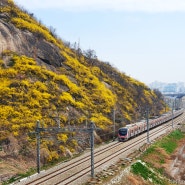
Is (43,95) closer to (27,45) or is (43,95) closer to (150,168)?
(27,45)

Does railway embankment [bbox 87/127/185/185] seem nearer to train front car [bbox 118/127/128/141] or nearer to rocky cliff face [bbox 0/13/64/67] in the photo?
train front car [bbox 118/127/128/141]

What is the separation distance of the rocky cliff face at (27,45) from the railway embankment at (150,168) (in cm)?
3330

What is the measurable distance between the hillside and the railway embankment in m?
9.29

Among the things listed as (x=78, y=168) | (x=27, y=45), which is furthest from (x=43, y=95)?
(x=78, y=168)

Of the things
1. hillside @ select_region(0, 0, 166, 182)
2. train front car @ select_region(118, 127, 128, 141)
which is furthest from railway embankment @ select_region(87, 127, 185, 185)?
hillside @ select_region(0, 0, 166, 182)

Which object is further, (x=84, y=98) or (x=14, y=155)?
(x=84, y=98)

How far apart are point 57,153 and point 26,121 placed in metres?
7.87

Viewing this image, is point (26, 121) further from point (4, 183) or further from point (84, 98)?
point (84, 98)

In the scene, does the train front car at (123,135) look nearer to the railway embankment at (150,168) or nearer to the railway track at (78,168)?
the railway track at (78,168)

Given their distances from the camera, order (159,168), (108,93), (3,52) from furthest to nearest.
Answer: (108,93), (3,52), (159,168)

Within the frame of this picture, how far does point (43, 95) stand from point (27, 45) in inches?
849

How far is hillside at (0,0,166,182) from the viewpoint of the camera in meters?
49.1

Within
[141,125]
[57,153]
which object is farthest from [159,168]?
[141,125]

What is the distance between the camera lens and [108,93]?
290 feet
